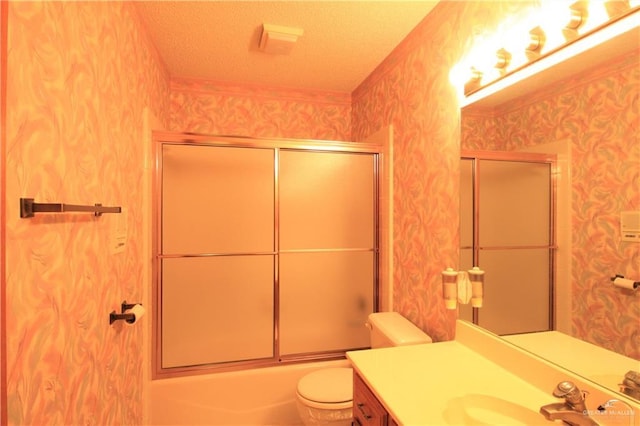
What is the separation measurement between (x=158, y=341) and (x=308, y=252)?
108 cm

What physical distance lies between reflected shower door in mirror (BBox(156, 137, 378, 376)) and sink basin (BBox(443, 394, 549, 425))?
4.14ft

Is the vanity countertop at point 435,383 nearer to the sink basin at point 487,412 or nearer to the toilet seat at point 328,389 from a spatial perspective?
the sink basin at point 487,412

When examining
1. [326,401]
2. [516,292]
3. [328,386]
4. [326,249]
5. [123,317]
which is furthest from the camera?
[326,249]

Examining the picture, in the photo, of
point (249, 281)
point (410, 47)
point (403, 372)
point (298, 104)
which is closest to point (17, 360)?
point (403, 372)

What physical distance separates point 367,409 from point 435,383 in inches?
10.4

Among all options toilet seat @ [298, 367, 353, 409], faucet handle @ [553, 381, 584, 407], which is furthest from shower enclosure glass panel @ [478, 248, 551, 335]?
toilet seat @ [298, 367, 353, 409]

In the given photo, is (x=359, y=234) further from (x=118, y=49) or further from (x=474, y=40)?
(x=118, y=49)

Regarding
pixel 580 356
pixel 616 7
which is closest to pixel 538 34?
pixel 616 7

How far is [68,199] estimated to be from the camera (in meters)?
0.89

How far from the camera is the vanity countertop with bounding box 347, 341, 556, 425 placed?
2.77 ft

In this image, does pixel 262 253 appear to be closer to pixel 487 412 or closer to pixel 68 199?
pixel 68 199

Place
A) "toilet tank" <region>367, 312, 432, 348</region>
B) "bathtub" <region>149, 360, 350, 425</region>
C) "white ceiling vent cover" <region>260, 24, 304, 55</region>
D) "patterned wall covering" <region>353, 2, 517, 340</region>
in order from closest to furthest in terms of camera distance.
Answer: "patterned wall covering" <region>353, 2, 517, 340</region> < "toilet tank" <region>367, 312, 432, 348</region> < "white ceiling vent cover" <region>260, 24, 304, 55</region> < "bathtub" <region>149, 360, 350, 425</region>

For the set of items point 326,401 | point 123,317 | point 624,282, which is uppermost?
point 624,282

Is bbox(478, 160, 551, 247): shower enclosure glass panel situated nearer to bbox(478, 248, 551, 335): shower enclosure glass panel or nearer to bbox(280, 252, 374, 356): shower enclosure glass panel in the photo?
bbox(478, 248, 551, 335): shower enclosure glass panel
